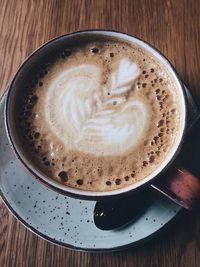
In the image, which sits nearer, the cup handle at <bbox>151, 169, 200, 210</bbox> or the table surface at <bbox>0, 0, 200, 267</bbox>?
the cup handle at <bbox>151, 169, 200, 210</bbox>

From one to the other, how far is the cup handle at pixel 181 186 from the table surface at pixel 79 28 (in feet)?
0.47

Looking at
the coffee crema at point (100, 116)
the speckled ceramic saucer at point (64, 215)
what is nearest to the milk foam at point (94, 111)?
the coffee crema at point (100, 116)

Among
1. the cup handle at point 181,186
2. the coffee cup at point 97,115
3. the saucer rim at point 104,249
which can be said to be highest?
the coffee cup at point 97,115

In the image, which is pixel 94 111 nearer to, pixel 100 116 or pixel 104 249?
pixel 100 116

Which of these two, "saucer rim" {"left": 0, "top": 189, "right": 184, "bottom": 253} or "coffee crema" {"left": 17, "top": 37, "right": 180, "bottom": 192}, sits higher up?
"coffee crema" {"left": 17, "top": 37, "right": 180, "bottom": 192}

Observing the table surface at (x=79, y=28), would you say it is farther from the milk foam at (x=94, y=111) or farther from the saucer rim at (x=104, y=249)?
the milk foam at (x=94, y=111)

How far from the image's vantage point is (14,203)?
0.92m

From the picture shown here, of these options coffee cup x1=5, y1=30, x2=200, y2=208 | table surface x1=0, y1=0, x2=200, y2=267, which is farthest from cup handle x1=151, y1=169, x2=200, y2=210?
table surface x1=0, y1=0, x2=200, y2=267

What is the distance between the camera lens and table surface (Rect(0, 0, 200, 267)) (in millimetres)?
921

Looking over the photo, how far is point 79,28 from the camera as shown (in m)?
1.09

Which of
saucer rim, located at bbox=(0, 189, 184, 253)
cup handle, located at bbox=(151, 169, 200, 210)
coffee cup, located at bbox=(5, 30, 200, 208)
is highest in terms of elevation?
coffee cup, located at bbox=(5, 30, 200, 208)

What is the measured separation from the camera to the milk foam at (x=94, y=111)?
864mm

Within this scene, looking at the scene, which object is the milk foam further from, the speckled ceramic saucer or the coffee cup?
the speckled ceramic saucer

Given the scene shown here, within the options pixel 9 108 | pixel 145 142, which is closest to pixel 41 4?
pixel 9 108
